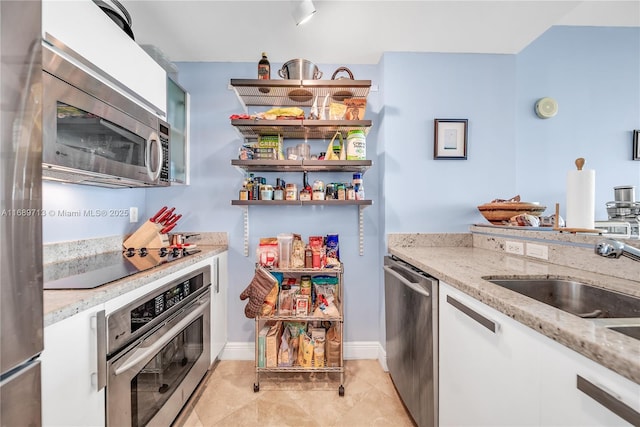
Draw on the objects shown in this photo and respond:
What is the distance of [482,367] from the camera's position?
2.94 ft

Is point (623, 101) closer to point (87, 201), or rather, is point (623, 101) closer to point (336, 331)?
point (336, 331)

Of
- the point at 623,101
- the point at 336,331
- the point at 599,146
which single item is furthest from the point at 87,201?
the point at 623,101

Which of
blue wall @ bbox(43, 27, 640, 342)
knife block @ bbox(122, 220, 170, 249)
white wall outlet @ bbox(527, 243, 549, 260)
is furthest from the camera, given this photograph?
blue wall @ bbox(43, 27, 640, 342)

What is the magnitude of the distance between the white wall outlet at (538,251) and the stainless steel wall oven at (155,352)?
1.88m

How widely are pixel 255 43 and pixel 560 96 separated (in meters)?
2.37

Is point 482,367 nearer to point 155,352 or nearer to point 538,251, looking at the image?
point 538,251

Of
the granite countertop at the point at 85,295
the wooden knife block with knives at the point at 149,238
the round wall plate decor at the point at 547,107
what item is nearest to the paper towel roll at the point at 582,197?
the round wall plate decor at the point at 547,107

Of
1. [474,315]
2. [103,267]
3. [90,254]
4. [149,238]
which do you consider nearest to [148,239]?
[149,238]

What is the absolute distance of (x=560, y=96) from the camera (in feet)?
6.73

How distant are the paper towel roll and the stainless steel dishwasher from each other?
0.63 metres

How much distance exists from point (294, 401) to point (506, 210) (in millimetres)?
1831

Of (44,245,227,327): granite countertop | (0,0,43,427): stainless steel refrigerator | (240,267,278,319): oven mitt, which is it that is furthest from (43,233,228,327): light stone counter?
(240,267,278,319): oven mitt

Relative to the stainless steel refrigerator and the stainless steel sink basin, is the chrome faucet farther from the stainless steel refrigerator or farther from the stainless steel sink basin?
the stainless steel refrigerator

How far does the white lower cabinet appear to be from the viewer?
1.73 ft
